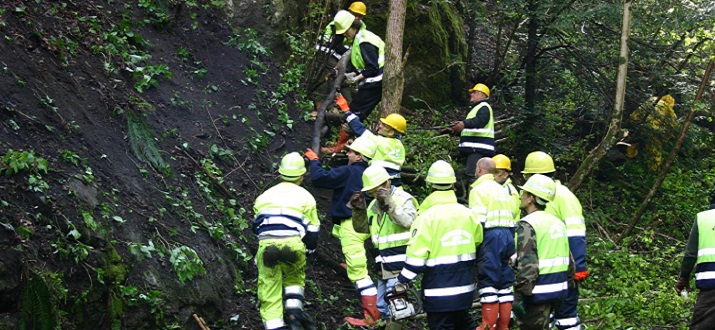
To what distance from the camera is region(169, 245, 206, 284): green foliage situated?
7621mm

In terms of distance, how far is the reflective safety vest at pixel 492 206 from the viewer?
7.69 meters

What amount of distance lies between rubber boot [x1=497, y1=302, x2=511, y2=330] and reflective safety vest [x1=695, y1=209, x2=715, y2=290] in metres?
1.86

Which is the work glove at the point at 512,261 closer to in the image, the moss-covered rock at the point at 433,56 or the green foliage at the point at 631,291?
the green foliage at the point at 631,291

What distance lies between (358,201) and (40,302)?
11.8 ft

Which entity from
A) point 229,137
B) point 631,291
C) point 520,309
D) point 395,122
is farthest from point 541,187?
point 229,137

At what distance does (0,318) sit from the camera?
599cm

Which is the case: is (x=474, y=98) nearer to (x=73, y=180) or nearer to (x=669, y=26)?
(x=669, y=26)

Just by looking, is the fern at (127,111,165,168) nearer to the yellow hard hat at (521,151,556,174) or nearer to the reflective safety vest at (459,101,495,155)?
the yellow hard hat at (521,151,556,174)

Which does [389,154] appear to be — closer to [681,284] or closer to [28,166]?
[681,284]

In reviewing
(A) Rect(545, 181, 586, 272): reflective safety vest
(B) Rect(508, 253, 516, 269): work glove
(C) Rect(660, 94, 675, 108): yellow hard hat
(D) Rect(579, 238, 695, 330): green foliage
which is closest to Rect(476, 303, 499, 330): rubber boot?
(B) Rect(508, 253, 516, 269): work glove

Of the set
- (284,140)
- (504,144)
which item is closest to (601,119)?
(504,144)

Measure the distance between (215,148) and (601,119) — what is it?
845 cm

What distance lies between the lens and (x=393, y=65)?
10.8m

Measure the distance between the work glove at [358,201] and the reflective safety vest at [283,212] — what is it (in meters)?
0.69
